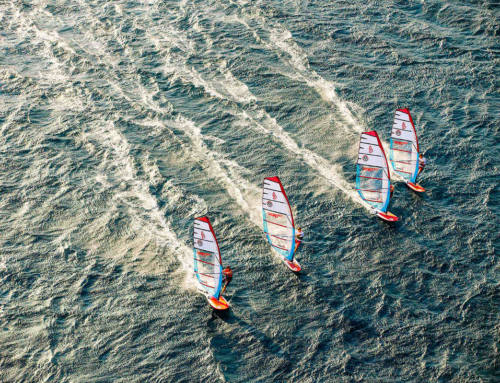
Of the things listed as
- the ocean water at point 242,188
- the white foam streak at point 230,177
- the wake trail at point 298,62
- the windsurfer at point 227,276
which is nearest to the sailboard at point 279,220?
the ocean water at point 242,188

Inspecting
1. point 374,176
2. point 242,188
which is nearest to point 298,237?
point 242,188

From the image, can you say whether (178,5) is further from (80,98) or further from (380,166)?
(380,166)

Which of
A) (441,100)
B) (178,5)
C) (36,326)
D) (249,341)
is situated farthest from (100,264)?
(178,5)

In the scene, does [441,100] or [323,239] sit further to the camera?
[441,100]

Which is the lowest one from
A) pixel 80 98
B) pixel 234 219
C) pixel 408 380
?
pixel 408 380

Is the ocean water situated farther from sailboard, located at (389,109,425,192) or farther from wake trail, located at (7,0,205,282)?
sailboard, located at (389,109,425,192)
